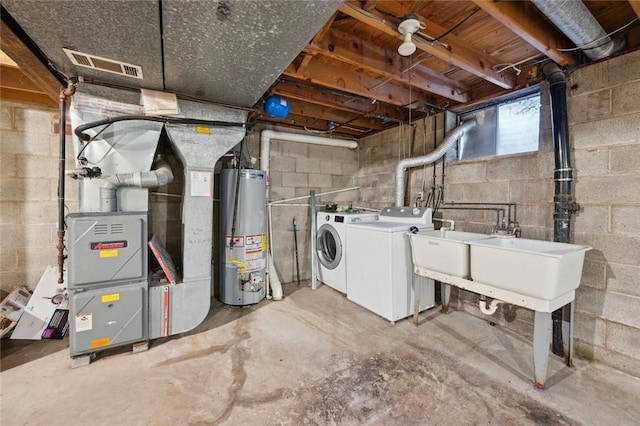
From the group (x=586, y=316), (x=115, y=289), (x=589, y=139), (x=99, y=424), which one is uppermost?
(x=589, y=139)

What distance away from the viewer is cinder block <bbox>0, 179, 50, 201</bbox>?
2.43 meters

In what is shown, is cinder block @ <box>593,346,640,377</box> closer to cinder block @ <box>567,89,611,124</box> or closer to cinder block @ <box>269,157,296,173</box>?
cinder block @ <box>567,89,611,124</box>

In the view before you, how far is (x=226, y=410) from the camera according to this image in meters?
1.47

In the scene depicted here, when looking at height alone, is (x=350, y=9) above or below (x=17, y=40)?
above

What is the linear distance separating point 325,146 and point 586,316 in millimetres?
3273

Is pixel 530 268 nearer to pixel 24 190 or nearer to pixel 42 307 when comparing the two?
pixel 42 307

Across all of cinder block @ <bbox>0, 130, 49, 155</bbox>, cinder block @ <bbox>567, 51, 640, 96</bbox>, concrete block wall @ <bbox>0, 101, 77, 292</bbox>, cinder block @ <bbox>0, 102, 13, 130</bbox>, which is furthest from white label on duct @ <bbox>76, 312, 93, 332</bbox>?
cinder block @ <bbox>567, 51, 640, 96</bbox>

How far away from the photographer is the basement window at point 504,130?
94.4 inches

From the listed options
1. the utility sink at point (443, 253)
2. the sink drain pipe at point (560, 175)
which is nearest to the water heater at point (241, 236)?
the utility sink at point (443, 253)

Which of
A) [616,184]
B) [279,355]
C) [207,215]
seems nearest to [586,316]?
[616,184]

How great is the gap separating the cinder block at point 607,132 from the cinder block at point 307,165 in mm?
2732

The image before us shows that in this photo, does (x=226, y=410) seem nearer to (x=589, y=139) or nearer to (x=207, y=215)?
(x=207, y=215)

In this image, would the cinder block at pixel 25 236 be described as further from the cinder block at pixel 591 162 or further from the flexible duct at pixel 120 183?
the cinder block at pixel 591 162

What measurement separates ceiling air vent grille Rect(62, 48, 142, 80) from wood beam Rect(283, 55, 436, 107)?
1.05 meters
